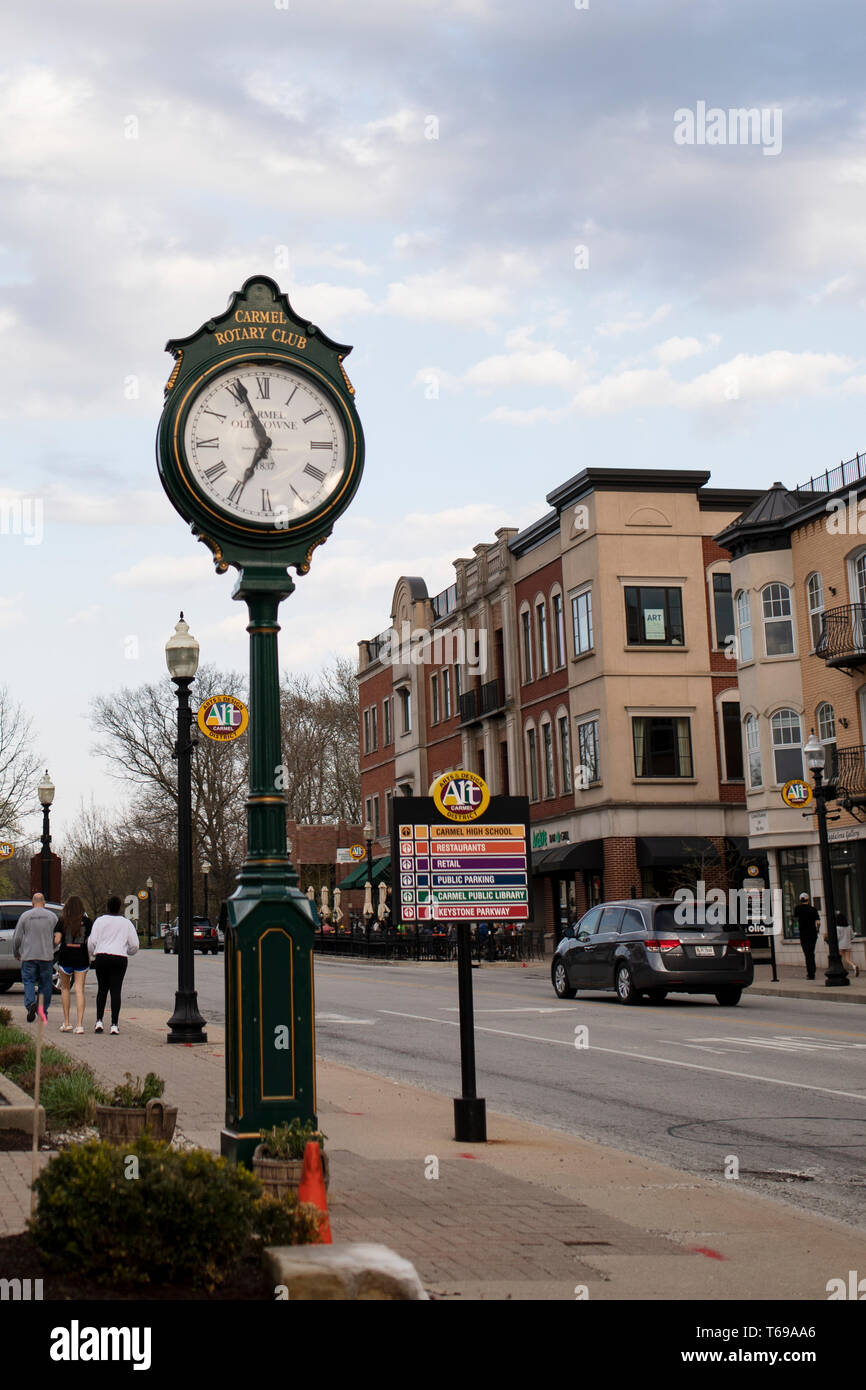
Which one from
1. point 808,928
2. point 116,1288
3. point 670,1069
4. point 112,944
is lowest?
point 670,1069

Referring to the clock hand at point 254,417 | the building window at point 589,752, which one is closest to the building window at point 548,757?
the building window at point 589,752

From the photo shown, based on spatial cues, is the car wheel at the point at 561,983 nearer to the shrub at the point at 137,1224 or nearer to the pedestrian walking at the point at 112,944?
the pedestrian walking at the point at 112,944

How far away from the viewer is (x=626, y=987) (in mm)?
23953

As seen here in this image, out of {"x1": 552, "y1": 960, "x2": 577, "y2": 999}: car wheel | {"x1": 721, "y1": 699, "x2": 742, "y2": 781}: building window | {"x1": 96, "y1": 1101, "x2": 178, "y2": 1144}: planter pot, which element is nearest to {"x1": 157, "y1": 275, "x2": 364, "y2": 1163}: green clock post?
{"x1": 96, "y1": 1101, "x2": 178, "y2": 1144}: planter pot

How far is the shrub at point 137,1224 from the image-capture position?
5.10 m

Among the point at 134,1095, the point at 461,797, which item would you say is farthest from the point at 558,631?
the point at 134,1095

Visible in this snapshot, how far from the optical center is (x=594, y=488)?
43.4m

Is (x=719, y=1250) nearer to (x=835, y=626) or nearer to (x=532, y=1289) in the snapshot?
(x=532, y=1289)

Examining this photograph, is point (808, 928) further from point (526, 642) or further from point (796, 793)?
point (526, 642)

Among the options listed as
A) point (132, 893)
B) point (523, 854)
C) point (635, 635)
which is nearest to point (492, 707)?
point (635, 635)

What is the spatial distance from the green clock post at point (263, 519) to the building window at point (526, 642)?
4106 centimetres

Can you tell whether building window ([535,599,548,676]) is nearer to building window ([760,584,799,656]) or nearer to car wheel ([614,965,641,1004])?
building window ([760,584,799,656])

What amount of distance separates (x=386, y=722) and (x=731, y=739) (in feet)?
78.0
